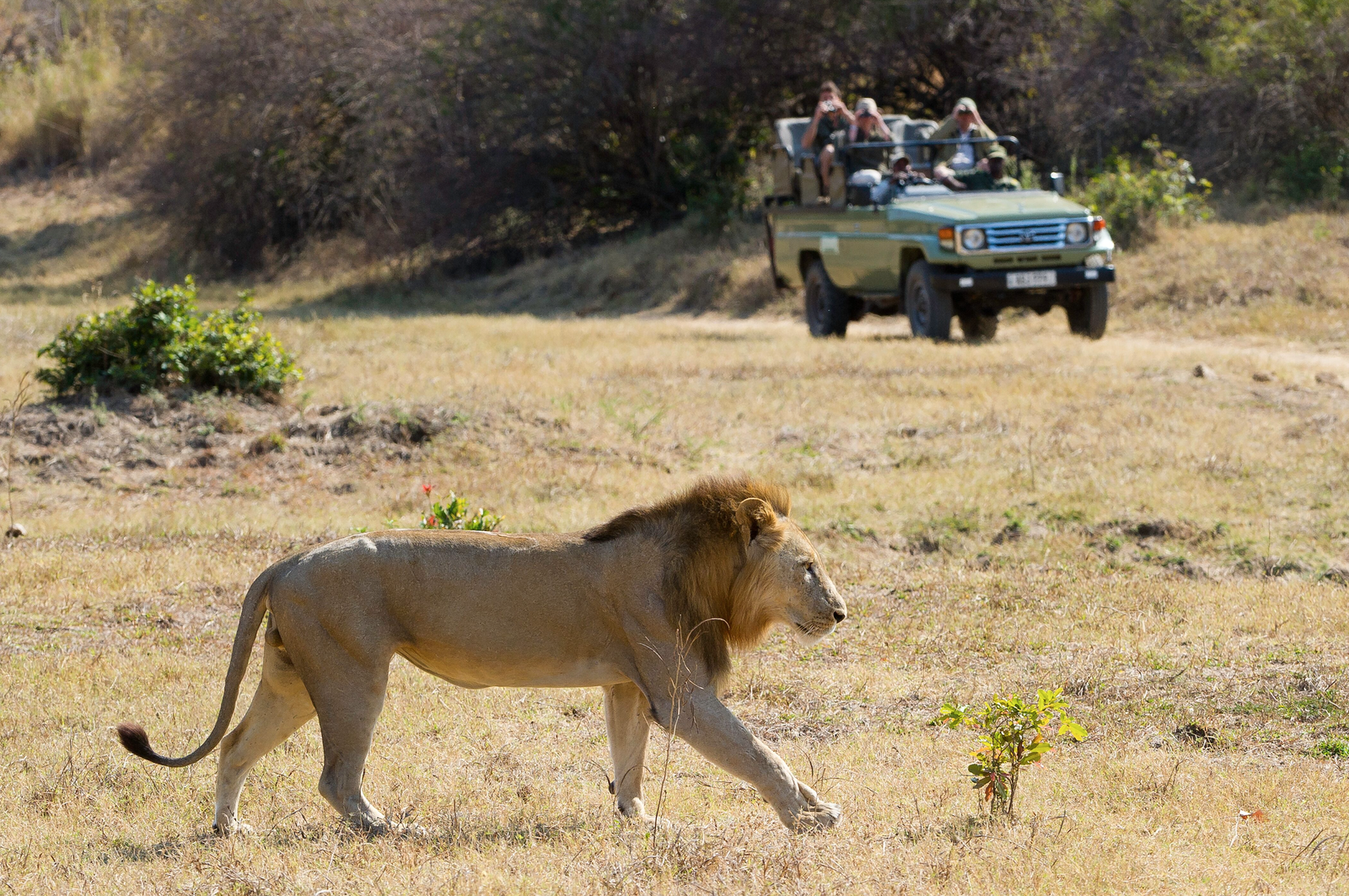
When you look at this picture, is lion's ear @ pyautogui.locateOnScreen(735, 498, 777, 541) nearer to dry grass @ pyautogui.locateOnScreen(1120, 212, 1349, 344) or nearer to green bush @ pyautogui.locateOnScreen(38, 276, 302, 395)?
green bush @ pyautogui.locateOnScreen(38, 276, 302, 395)

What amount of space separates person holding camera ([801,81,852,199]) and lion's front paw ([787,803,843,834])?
12.0 metres

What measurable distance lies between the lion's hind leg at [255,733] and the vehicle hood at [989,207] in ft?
35.2

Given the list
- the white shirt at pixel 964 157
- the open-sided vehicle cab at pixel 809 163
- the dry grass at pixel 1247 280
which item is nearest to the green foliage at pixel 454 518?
the open-sided vehicle cab at pixel 809 163

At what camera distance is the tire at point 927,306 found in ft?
48.3

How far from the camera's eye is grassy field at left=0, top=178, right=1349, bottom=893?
4.45 meters

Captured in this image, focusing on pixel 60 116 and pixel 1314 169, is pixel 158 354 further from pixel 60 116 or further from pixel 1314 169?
pixel 60 116

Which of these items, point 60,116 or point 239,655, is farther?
point 60,116

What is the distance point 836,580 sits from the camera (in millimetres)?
8047

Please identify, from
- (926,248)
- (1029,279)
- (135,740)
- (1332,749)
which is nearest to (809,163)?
(926,248)

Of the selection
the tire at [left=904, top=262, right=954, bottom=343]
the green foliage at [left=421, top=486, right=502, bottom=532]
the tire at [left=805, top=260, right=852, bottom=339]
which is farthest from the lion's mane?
the tire at [left=805, top=260, right=852, bottom=339]

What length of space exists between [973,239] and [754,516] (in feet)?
33.2

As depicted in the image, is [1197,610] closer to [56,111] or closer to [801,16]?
[801,16]

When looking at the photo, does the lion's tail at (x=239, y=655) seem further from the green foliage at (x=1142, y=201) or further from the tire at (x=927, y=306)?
the green foliage at (x=1142, y=201)

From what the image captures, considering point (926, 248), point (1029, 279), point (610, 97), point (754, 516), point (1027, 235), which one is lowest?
point (1029, 279)
